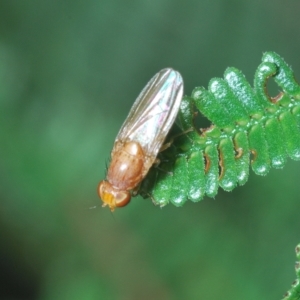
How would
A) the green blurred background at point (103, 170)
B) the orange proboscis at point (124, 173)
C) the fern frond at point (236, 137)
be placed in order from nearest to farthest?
the fern frond at point (236, 137) < the orange proboscis at point (124, 173) < the green blurred background at point (103, 170)

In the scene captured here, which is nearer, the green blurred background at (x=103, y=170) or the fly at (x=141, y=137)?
the fly at (x=141, y=137)

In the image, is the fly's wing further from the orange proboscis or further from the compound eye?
the compound eye

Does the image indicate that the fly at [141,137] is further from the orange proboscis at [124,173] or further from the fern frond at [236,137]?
the fern frond at [236,137]

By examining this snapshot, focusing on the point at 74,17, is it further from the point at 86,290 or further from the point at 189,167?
the point at 189,167

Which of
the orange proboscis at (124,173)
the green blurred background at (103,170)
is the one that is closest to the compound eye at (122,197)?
the orange proboscis at (124,173)

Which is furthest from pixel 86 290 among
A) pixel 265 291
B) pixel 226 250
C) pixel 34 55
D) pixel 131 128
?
pixel 34 55

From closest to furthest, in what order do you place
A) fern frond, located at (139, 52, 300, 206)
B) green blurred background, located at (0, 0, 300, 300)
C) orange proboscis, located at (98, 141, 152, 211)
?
fern frond, located at (139, 52, 300, 206) < orange proboscis, located at (98, 141, 152, 211) < green blurred background, located at (0, 0, 300, 300)

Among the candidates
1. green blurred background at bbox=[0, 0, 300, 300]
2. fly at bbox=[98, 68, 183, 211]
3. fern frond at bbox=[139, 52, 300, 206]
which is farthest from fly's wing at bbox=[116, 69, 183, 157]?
green blurred background at bbox=[0, 0, 300, 300]
